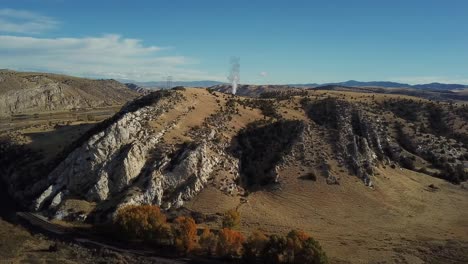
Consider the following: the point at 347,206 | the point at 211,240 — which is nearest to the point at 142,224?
the point at 211,240

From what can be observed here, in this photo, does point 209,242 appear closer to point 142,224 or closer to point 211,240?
point 211,240

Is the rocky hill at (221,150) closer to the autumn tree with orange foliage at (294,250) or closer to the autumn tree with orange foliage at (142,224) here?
the autumn tree with orange foliage at (142,224)

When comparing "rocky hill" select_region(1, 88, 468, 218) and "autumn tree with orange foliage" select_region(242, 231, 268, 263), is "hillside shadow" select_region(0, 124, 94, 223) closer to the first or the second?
"rocky hill" select_region(1, 88, 468, 218)

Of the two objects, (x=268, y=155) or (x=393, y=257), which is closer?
(x=393, y=257)

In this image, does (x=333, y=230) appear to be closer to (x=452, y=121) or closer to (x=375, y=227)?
(x=375, y=227)

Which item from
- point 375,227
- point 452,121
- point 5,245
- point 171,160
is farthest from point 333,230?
point 452,121

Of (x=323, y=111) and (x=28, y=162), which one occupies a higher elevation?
(x=323, y=111)
